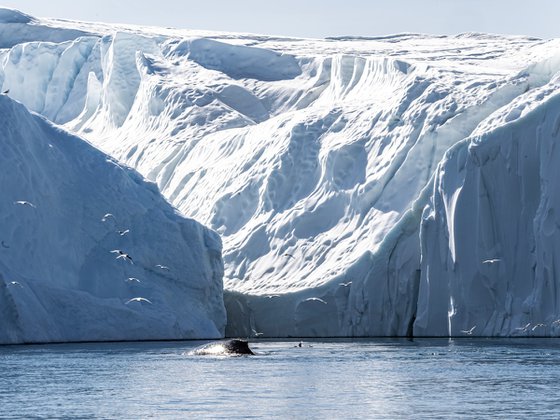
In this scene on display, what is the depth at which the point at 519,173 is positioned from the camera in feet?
158

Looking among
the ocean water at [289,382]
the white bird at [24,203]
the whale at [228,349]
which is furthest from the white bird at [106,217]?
the whale at [228,349]

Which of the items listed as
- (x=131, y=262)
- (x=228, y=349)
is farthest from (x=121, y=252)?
(x=228, y=349)

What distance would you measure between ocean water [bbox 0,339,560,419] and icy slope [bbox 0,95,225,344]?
266cm

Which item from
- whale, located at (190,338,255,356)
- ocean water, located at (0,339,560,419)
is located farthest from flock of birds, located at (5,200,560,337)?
whale, located at (190,338,255,356)

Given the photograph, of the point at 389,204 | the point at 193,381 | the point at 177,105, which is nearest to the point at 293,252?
the point at 389,204

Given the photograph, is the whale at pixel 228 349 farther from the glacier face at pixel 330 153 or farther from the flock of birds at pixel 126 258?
the glacier face at pixel 330 153

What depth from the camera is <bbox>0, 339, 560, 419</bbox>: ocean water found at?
2467 cm

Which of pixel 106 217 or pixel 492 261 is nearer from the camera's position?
pixel 492 261

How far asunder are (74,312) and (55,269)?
2.40 meters

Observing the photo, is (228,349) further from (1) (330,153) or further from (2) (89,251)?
(1) (330,153)

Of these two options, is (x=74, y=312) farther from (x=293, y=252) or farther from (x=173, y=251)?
(x=293, y=252)

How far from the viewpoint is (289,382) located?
3019 cm

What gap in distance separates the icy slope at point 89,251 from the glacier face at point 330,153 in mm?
4368

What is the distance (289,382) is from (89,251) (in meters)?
20.4
